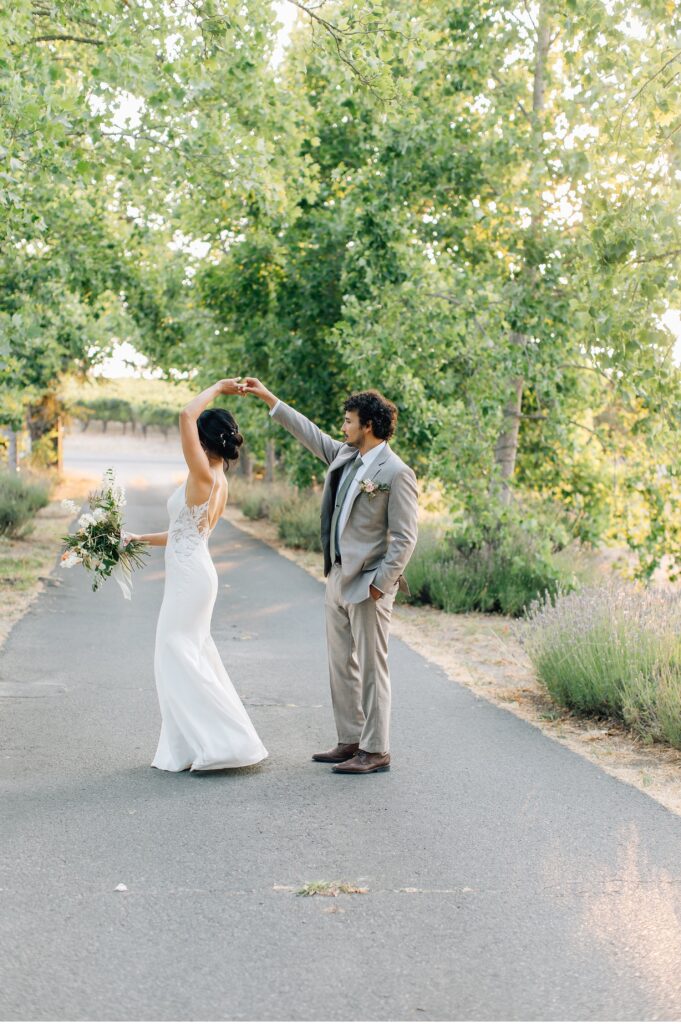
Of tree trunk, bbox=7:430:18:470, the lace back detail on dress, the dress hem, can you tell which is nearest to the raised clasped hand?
the lace back detail on dress

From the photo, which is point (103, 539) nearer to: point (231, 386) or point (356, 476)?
point (231, 386)

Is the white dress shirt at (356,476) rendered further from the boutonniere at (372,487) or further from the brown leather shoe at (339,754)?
the brown leather shoe at (339,754)

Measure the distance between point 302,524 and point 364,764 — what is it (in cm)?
1579

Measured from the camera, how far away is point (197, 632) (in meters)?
7.05

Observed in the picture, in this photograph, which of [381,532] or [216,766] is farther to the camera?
[381,532]

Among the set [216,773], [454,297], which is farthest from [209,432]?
[454,297]

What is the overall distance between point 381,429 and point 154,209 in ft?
36.1

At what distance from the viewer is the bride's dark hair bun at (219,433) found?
6.82 metres

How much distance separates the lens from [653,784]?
6.89m

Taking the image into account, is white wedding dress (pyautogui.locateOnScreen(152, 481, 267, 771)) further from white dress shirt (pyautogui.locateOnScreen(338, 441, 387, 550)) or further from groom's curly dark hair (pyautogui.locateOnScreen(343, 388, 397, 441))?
groom's curly dark hair (pyautogui.locateOnScreen(343, 388, 397, 441))

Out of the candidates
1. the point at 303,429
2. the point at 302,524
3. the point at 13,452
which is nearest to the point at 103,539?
the point at 303,429

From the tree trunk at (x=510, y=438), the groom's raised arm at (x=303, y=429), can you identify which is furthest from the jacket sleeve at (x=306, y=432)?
the tree trunk at (x=510, y=438)

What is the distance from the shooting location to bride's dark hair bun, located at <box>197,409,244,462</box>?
6.82m

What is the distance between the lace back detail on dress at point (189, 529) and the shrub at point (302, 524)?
1414 cm
